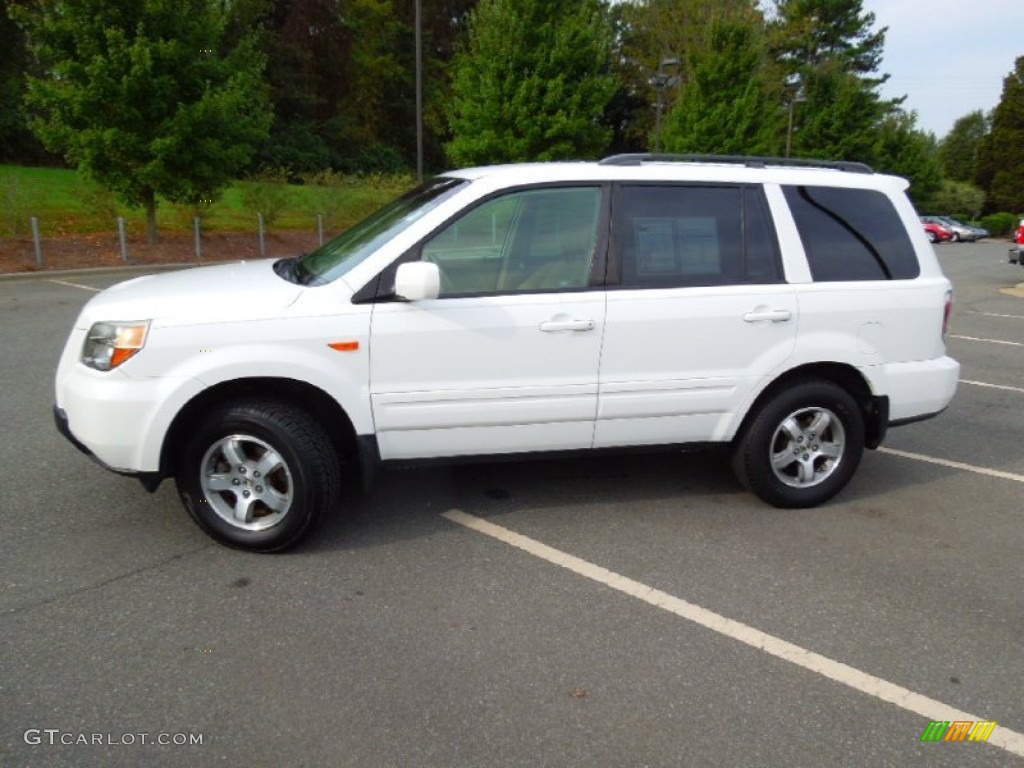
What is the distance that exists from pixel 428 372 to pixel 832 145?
166 ft

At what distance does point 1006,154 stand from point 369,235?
2981 inches

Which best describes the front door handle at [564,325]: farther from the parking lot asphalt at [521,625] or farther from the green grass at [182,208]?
the green grass at [182,208]

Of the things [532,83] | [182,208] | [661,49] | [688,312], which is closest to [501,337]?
[688,312]

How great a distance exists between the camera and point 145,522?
4.00m

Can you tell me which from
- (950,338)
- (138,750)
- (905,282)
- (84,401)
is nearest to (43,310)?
(84,401)

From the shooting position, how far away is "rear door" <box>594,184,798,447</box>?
3924mm

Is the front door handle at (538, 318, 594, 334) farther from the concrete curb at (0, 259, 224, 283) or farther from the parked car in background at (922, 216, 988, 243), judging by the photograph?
the parked car in background at (922, 216, 988, 243)

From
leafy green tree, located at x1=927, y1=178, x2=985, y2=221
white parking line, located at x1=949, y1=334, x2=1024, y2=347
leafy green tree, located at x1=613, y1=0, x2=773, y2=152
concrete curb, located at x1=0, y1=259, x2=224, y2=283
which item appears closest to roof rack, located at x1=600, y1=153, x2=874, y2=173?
white parking line, located at x1=949, y1=334, x2=1024, y2=347

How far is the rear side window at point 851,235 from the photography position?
426 centimetres

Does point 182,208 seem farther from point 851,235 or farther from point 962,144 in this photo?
point 962,144

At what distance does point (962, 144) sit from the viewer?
91375 mm

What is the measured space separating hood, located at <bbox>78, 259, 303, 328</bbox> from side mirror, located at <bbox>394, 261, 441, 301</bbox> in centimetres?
53

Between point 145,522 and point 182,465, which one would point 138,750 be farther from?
point 145,522

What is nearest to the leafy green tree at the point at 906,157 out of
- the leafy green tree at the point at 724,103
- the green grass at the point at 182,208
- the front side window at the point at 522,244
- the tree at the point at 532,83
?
the leafy green tree at the point at 724,103
